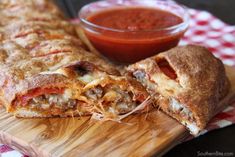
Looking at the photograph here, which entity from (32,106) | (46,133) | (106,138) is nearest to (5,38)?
(32,106)

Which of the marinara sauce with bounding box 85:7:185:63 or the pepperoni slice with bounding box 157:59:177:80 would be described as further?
the marinara sauce with bounding box 85:7:185:63

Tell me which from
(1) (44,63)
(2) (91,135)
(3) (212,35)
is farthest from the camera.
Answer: (3) (212,35)

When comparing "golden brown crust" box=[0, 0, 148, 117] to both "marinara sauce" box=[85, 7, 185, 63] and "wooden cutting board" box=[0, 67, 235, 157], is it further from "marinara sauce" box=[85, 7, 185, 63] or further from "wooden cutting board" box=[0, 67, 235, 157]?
"marinara sauce" box=[85, 7, 185, 63]

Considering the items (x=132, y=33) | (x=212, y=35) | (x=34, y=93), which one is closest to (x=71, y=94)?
(x=34, y=93)

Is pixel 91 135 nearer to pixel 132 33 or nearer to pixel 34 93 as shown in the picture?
pixel 34 93

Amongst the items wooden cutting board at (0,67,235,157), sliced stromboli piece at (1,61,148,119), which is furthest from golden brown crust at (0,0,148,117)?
wooden cutting board at (0,67,235,157)

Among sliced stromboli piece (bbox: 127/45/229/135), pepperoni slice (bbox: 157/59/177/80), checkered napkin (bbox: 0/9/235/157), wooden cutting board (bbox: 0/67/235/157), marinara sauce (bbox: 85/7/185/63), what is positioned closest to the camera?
wooden cutting board (bbox: 0/67/235/157)

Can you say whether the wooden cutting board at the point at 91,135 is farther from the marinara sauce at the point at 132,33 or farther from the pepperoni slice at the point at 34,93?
the marinara sauce at the point at 132,33
